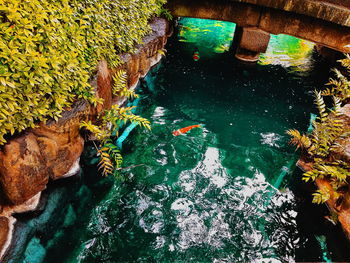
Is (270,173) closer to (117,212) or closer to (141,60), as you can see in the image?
(117,212)

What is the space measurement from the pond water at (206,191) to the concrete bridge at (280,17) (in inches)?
74.5

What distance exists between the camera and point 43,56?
271 centimetres

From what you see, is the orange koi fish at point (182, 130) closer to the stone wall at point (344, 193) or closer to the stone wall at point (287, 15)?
the stone wall at point (344, 193)

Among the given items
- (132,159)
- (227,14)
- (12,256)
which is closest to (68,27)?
(132,159)

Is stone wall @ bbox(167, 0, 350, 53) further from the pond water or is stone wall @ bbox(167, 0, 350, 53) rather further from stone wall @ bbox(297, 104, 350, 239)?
stone wall @ bbox(297, 104, 350, 239)

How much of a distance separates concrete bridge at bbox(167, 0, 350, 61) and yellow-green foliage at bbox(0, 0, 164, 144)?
495 centimetres

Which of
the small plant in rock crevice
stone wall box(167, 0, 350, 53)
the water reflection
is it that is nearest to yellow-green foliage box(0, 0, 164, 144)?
the small plant in rock crevice

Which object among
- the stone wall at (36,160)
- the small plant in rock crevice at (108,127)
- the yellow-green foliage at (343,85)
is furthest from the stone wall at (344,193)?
the stone wall at (36,160)

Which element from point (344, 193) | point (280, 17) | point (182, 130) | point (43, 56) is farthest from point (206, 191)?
point (280, 17)

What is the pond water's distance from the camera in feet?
11.5

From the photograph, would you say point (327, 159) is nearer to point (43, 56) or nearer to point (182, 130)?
point (182, 130)

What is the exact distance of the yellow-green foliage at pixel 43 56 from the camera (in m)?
2.43

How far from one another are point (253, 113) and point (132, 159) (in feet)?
12.2

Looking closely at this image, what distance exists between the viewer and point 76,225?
3.60m
